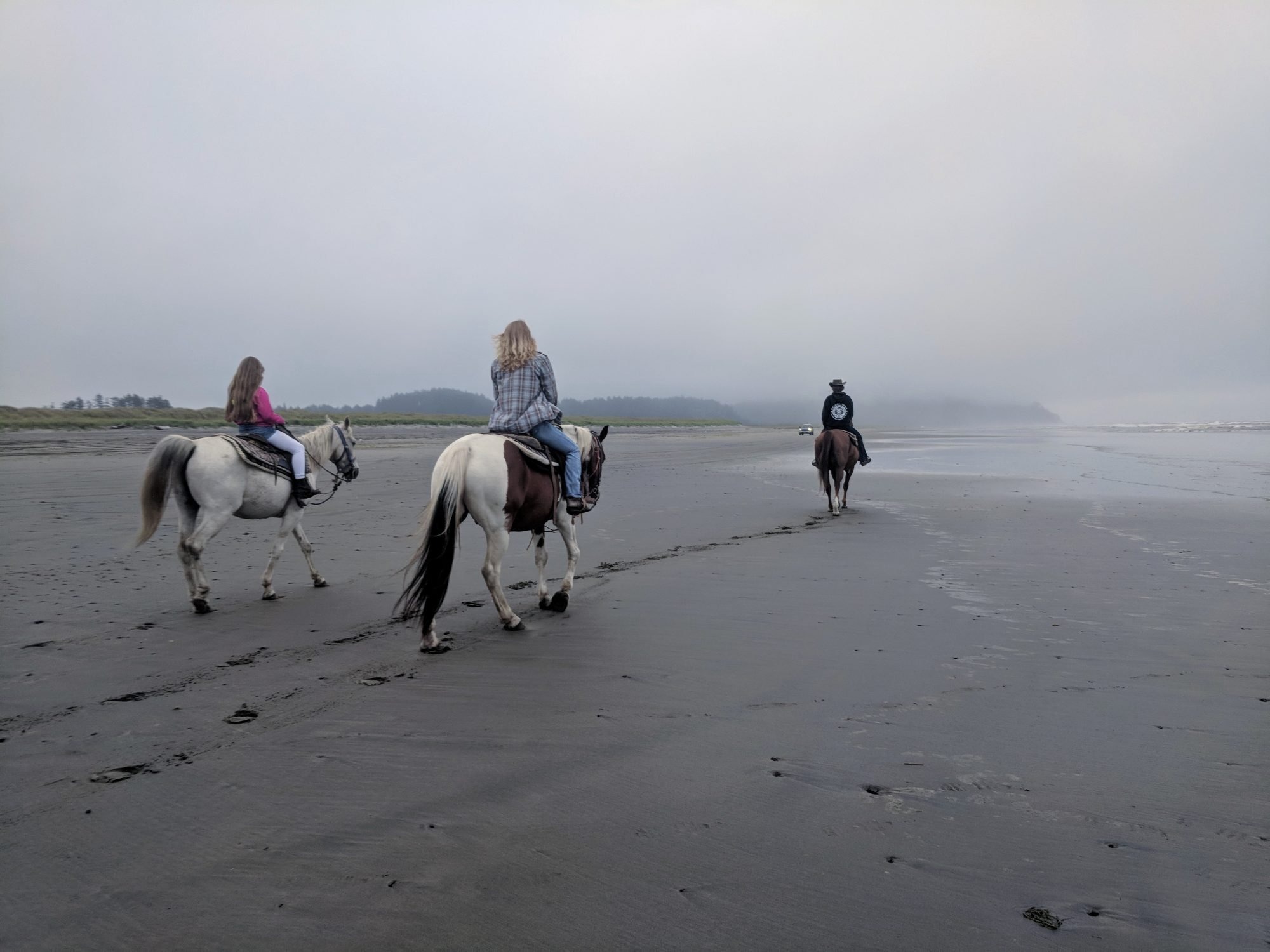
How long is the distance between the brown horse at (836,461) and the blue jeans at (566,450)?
7689 millimetres

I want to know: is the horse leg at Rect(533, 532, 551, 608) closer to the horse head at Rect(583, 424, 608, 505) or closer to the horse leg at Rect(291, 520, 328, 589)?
the horse head at Rect(583, 424, 608, 505)

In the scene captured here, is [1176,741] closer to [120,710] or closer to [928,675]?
[928,675]

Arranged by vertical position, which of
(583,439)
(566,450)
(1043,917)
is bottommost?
(1043,917)

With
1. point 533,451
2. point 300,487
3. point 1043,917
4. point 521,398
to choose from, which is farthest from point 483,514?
point 1043,917

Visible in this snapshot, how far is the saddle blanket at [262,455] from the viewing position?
7566 mm

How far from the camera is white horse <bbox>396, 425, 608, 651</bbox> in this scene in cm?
561

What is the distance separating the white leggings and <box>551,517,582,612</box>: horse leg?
3.03m

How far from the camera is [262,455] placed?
7.75 m

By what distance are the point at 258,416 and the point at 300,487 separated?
0.87m

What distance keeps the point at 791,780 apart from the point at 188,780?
2800 mm

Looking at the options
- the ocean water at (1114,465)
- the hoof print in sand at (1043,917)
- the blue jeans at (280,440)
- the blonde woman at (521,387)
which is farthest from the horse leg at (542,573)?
the ocean water at (1114,465)

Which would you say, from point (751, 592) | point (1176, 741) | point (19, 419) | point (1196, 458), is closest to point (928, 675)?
point (1176, 741)

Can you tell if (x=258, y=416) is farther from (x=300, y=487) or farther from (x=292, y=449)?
(x=300, y=487)

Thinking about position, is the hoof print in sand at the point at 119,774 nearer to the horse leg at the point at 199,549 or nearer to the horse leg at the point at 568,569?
the horse leg at the point at 199,549
